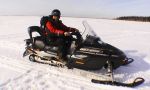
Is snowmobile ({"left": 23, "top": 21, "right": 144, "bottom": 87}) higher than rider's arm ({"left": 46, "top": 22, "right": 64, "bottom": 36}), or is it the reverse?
rider's arm ({"left": 46, "top": 22, "right": 64, "bottom": 36})

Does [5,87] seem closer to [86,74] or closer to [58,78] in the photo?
[58,78]

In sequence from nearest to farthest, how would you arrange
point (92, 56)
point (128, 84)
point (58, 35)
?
1. point (128, 84)
2. point (92, 56)
3. point (58, 35)

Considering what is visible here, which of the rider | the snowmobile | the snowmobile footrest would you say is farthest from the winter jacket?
the snowmobile footrest

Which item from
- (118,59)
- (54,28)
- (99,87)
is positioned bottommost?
(99,87)

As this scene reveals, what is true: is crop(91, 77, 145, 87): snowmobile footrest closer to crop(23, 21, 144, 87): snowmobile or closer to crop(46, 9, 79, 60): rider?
crop(23, 21, 144, 87): snowmobile

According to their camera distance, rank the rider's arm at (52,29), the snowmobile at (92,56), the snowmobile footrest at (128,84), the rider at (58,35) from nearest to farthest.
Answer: the snowmobile footrest at (128,84), the snowmobile at (92,56), the rider at (58,35), the rider's arm at (52,29)

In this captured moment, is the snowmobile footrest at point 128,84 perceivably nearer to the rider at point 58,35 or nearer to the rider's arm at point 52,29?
the rider at point 58,35

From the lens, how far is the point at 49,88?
5.61 metres

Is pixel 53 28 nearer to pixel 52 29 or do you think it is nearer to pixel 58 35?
pixel 52 29

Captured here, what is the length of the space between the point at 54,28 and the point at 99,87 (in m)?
2.24

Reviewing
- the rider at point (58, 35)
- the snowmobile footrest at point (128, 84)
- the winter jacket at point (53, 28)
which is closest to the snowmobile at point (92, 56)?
the snowmobile footrest at point (128, 84)

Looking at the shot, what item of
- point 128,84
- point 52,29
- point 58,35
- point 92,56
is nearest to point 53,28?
point 52,29

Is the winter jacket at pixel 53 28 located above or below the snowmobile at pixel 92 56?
above

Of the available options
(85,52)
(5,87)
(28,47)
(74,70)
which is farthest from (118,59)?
(28,47)
